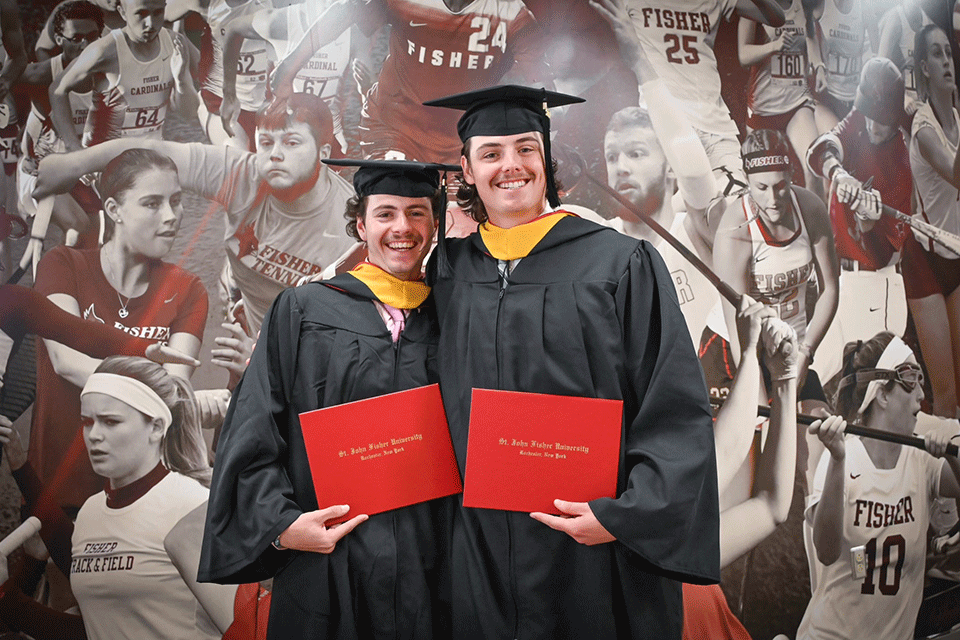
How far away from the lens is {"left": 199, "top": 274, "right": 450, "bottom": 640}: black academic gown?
1.67 meters

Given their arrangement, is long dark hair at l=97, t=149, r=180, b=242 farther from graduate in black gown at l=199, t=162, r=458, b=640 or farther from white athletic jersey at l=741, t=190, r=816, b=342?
white athletic jersey at l=741, t=190, r=816, b=342

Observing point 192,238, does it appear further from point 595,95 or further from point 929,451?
point 929,451

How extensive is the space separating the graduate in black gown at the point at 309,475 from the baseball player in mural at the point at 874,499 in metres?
2.68

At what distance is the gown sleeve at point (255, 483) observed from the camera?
5.44 feet

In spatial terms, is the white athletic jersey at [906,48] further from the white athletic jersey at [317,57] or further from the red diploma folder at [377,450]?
the red diploma folder at [377,450]

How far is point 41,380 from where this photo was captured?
3.14 metres

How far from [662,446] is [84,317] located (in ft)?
9.79

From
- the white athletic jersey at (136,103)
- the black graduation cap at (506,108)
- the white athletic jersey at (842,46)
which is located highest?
the white athletic jersey at (842,46)

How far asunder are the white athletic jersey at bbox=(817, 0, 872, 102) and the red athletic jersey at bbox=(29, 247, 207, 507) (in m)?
3.72

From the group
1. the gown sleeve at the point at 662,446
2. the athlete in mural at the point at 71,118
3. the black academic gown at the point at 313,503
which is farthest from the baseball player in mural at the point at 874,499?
the athlete in mural at the point at 71,118

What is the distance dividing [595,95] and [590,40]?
0.30m

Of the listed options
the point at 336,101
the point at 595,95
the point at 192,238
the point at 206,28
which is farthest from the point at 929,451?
the point at 206,28

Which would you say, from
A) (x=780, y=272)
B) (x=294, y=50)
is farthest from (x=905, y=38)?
(x=294, y=50)

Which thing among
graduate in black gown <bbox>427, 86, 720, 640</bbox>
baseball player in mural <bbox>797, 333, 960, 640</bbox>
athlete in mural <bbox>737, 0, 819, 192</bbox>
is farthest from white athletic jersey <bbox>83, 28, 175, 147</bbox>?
baseball player in mural <bbox>797, 333, 960, 640</bbox>
